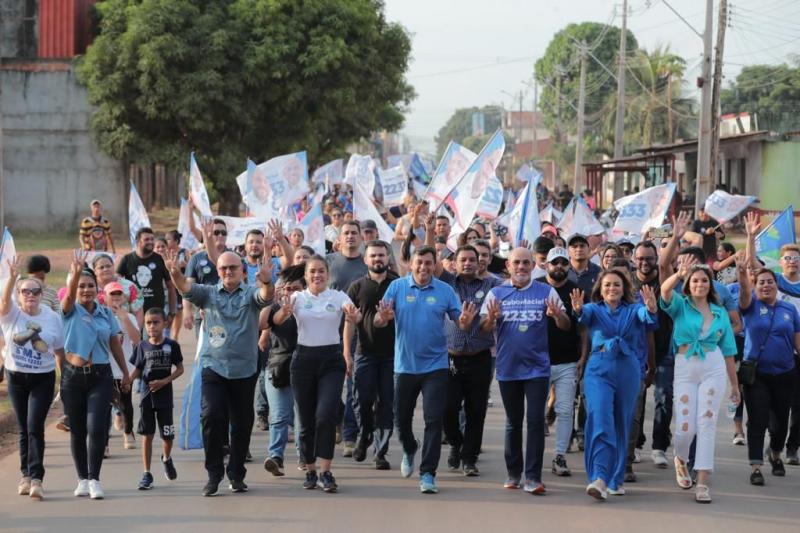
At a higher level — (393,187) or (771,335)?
(393,187)

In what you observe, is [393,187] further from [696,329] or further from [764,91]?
[764,91]

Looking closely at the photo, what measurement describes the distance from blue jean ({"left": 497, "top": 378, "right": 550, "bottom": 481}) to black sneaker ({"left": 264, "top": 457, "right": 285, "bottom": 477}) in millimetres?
1694

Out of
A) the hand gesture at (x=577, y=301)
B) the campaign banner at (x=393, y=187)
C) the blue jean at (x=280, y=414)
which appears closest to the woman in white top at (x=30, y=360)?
the blue jean at (x=280, y=414)

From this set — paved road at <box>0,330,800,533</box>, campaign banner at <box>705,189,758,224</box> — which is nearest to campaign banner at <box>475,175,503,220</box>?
campaign banner at <box>705,189,758,224</box>

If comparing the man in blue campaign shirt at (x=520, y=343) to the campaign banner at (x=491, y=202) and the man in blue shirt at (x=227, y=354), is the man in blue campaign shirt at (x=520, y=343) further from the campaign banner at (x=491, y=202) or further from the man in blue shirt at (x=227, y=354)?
the campaign banner at (x=491, y=202)

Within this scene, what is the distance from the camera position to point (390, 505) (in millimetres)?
8516

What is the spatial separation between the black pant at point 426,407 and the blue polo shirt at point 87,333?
2.12m

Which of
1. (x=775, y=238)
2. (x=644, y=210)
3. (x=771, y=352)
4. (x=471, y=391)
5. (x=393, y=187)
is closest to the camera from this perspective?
(x=471, y=391)

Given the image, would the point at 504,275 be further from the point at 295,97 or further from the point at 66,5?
the point at 66,5

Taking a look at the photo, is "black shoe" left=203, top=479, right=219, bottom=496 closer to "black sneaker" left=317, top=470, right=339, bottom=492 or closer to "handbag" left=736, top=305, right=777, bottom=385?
"black sneaker" left=317, top=470, right=339, bottom=492

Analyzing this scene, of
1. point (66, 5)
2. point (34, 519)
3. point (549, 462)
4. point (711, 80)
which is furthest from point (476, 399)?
point (66, 5)

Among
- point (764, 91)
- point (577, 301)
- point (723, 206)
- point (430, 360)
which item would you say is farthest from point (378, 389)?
point (764, 91)

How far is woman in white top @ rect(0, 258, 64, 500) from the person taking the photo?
875 centimetres

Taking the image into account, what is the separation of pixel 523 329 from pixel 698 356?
1235mm
